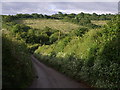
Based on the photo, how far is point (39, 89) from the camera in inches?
497

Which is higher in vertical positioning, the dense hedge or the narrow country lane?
the dense hedge

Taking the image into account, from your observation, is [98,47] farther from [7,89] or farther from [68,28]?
[68,28]

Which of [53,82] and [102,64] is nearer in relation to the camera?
[53,82]

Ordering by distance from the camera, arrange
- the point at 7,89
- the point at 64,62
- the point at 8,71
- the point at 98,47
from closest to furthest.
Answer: the point at 7,89 < the point at 8,71 < the point at 98,47 < the point at 64,62

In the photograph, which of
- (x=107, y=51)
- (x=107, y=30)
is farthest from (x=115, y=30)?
(x=107, y=51)

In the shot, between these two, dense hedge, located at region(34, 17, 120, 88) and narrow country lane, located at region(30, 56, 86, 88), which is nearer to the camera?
narrow country lane, located at region(30, 56, 86, 88)

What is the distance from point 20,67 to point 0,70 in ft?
5.99

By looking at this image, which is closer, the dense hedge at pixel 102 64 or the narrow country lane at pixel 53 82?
the narrow country lane at pixel 53 82

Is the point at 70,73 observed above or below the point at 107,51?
below

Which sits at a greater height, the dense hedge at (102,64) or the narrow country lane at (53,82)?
the dense hedge at (102,64)

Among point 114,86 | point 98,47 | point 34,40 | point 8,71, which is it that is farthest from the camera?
point 34,40

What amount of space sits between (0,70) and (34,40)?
214 ft

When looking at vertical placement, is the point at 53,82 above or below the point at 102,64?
below

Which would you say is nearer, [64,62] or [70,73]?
[70,73]
